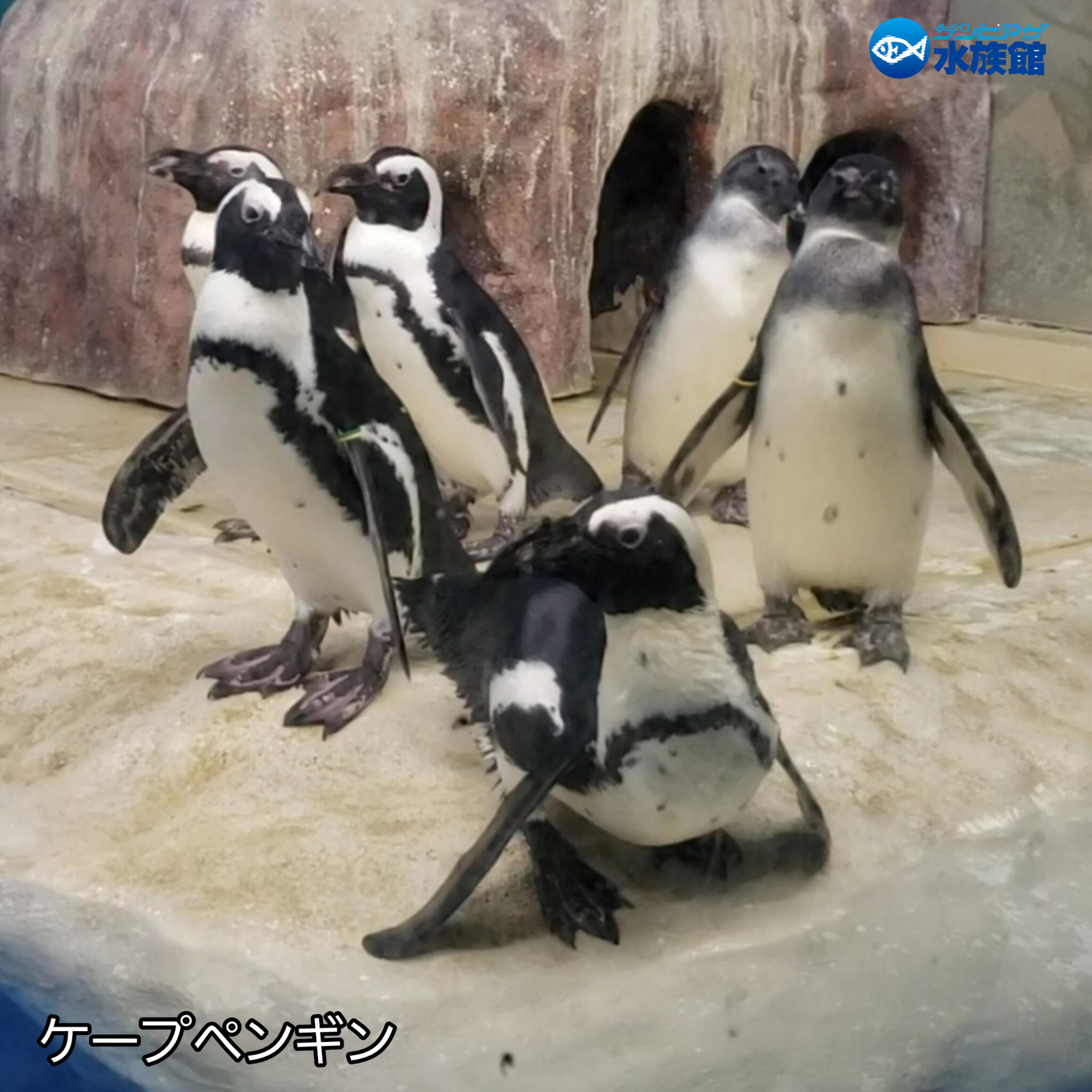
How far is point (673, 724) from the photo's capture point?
149 centimetres

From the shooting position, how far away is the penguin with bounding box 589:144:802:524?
2912 mm

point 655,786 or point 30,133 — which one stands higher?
point 30,133

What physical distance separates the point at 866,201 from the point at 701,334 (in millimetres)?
765

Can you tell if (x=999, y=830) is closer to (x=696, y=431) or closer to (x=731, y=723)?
(x=731, y=723)

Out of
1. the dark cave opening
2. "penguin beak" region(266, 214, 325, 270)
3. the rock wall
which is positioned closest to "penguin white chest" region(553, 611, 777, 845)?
"penguin beak" region(266, 214, 325, 270)

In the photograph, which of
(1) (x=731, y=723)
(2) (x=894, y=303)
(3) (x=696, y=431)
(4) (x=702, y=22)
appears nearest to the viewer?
(1) (x=731, y=723)

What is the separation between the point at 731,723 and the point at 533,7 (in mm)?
2765

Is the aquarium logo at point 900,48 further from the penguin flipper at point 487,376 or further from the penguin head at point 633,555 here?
the penguin head at point 633,555

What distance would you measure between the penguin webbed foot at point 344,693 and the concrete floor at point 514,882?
2cm

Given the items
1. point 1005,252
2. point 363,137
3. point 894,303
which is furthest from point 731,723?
point 1005,252

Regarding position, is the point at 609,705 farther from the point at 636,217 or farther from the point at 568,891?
the point at 636,217

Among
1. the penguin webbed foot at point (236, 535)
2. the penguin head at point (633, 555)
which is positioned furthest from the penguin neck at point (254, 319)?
the penguin webbed foot at point (236, 535)

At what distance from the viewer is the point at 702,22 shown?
13.5ft

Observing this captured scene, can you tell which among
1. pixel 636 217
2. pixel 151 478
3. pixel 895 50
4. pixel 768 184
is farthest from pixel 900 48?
pixel 151 478
